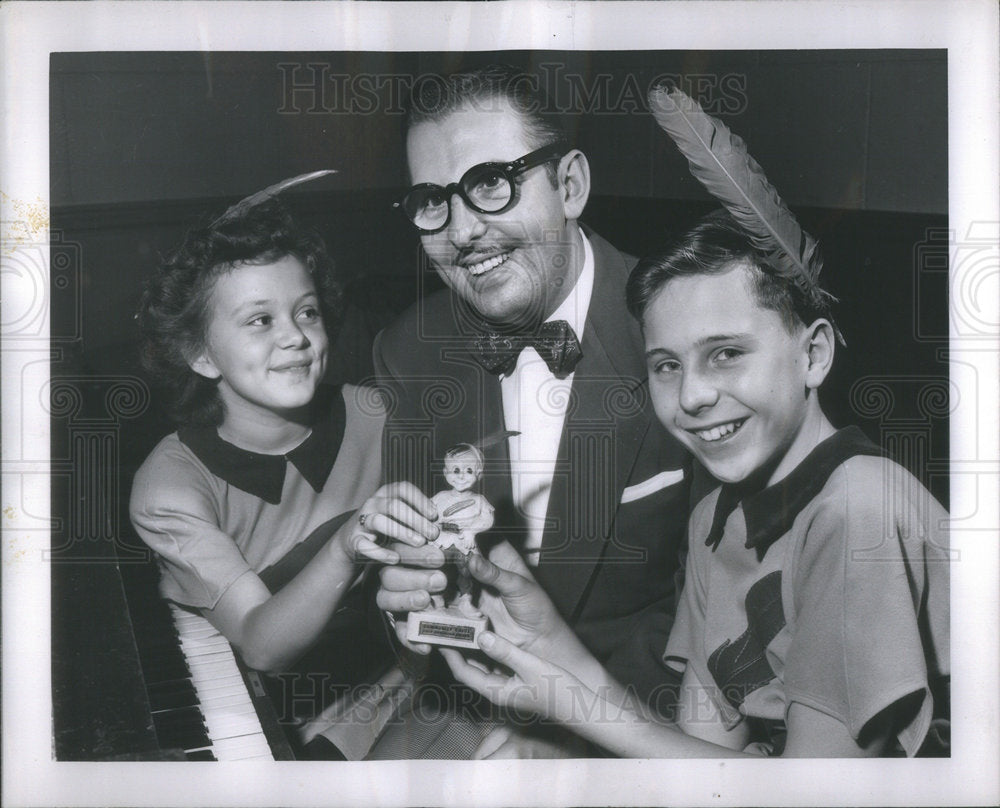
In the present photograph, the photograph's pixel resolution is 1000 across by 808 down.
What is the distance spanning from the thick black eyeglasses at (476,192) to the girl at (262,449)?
0.32 m

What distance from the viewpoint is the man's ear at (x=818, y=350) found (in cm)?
284

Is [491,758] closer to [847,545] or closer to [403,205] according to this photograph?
[847,545]

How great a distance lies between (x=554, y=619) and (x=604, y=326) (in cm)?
91

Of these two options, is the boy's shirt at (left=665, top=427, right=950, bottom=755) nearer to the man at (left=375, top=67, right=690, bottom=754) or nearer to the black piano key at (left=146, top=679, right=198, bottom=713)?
the man at (left=375, top=67, right=690, bottom=754)

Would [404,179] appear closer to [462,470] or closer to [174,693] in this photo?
[462,470]

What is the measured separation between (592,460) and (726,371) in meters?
0.49

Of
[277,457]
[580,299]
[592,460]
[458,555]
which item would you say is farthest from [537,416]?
[277,457]

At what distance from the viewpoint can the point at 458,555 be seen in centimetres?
280

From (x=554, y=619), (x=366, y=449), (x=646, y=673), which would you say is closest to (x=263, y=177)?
(x=366, y=449)

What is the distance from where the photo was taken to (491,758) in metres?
2.90

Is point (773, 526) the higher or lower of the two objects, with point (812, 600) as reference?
higher

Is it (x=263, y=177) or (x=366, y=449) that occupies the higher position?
(x=263, y=177)

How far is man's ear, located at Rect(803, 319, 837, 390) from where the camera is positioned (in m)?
2.84

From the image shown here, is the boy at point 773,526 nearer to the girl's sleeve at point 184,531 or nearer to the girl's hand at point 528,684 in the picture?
the girl's hand at point 528,684
